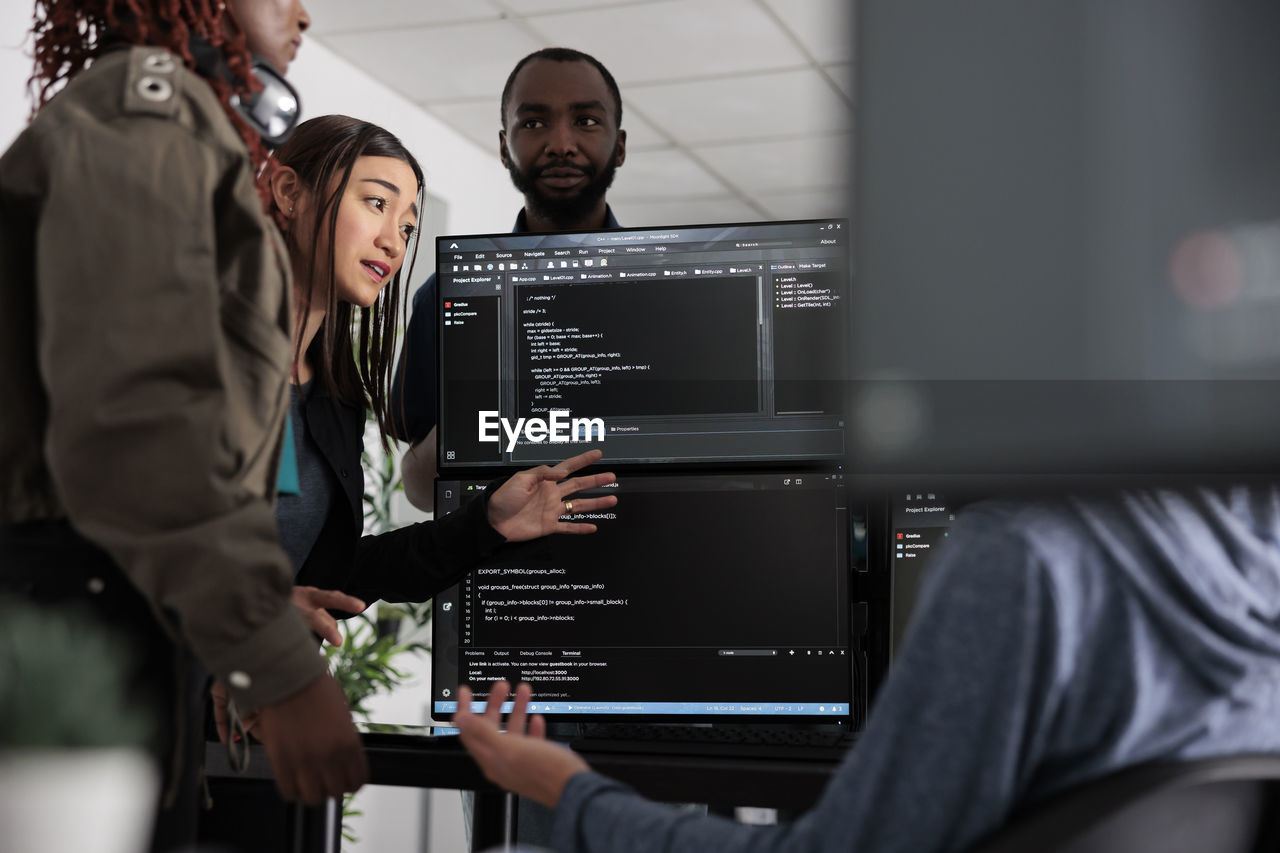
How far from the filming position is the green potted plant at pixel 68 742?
78cm

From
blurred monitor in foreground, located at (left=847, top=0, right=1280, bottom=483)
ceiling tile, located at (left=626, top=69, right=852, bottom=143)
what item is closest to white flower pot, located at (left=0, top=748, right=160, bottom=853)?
blurred monitor in foreground, located at (left=847, top=0, right=1280, bottom=483)

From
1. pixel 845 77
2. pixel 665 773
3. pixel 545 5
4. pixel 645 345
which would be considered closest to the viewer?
pixel 845 77

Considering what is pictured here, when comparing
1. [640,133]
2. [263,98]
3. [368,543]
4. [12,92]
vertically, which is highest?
[640,133]

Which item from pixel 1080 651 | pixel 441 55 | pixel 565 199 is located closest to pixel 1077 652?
pixel 1080 651

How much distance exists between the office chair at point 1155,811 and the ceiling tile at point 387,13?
11.7 feet

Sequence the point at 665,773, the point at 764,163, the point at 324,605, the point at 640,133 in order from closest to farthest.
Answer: the point at 665,773 → the point at 324,605 → the point at 640,133 → the point at 764,163

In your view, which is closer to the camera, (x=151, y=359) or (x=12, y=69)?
(x=151, y=359)

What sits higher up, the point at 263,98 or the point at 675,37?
the point at 675,37

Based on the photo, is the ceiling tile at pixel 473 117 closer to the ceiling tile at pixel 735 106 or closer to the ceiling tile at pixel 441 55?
the ceiling tile at pixel 441 55

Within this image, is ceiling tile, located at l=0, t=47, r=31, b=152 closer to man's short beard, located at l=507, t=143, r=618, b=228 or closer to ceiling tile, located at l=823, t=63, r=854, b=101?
man's short beard, located at l=507, t=143, r=618, b=228

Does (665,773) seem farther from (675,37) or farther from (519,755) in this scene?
(675,37)

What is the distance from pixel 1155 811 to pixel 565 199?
5.85ft

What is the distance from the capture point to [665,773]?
1214mm

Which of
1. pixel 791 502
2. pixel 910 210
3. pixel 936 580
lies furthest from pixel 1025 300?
pixel 791 502
